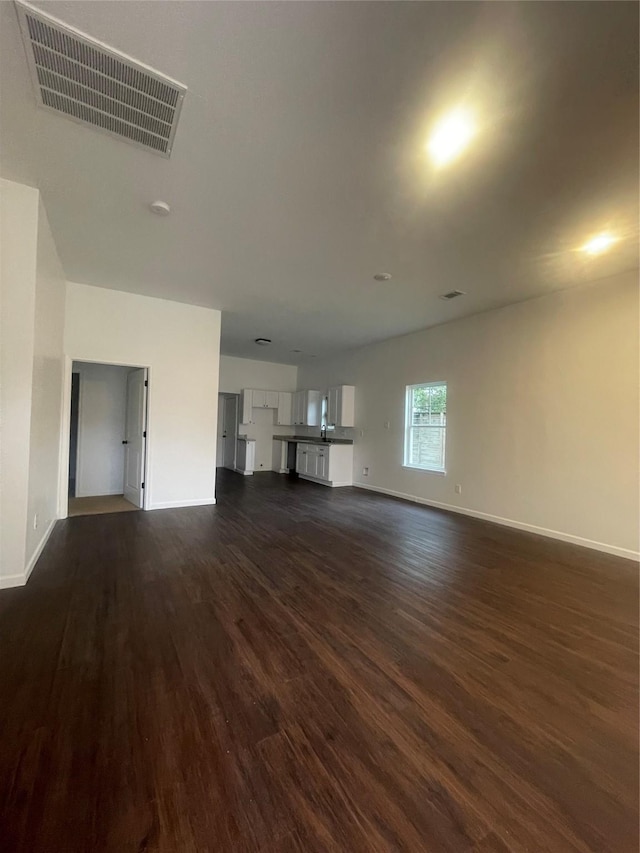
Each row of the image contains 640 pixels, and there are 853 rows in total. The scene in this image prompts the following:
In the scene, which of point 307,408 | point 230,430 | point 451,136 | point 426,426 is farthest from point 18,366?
point 230,430

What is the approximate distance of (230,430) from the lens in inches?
372

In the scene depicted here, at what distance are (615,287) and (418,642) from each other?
4.24m

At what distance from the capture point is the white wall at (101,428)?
5.73 meters

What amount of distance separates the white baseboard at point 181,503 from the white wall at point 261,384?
374 cm

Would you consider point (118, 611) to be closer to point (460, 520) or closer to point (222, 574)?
point (222, 574)

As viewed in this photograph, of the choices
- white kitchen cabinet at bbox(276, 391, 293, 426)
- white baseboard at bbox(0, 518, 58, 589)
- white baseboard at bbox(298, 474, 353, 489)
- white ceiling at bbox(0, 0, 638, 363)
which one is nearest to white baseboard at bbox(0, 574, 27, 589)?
A: white baseboard at bbox(0, 518, 58, 589)

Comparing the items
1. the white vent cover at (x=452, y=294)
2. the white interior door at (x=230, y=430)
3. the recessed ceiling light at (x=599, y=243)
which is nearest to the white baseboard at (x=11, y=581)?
the white vent cover at (x=452, y=294)

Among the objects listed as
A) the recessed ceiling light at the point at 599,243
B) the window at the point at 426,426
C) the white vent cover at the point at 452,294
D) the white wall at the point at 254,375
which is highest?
the recessed ceiling light at the point at 599,243

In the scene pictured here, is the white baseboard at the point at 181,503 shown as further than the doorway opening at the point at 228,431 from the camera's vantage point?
No

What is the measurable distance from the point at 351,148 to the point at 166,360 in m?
3.89

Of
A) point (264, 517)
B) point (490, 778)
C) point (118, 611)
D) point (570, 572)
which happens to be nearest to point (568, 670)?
point (490, 778)

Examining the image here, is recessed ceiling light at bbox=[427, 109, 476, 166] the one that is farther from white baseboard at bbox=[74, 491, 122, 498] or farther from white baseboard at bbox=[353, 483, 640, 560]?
white baseboard at bbox=[74, 491, 122, 498]

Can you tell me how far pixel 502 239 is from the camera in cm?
310

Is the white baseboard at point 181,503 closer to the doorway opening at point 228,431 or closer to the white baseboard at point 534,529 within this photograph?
the white baseboard at point 534,529
